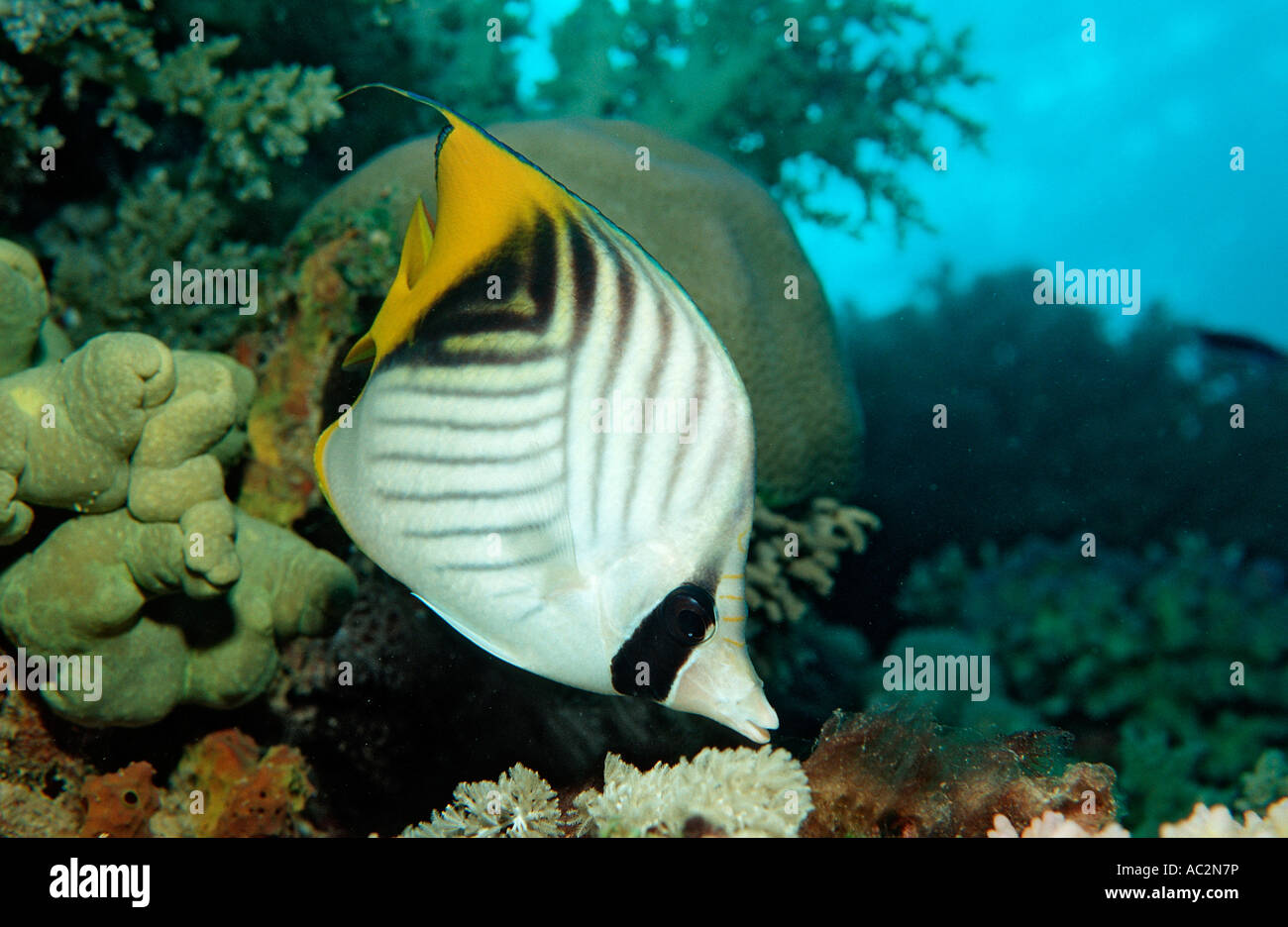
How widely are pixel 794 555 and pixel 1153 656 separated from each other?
195 cm

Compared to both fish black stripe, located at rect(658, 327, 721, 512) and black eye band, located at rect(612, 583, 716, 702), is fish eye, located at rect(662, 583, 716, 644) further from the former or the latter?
fish black stripe, located at rect(658, 327, 721, 512)

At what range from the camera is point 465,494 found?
3.49 ft

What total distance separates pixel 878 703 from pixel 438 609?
1.10 meters

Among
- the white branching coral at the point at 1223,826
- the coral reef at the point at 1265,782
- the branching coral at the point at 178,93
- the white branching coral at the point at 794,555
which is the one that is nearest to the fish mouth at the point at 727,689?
the white branching coral at the point at 1223,826

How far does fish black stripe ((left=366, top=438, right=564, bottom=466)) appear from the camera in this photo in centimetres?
104

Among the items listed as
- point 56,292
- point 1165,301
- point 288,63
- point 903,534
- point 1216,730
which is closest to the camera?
point 56,292

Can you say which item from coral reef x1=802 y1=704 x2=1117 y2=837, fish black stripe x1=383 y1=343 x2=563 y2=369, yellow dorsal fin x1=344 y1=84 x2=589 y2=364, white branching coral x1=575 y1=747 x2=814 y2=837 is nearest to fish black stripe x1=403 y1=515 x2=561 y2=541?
fish black stripe x1=383 y1=343 x2=563 y2=369

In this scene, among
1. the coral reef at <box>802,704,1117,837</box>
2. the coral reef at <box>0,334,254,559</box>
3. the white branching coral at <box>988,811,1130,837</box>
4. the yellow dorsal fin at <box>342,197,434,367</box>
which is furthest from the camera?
the coral reef at <box>0,334,254,559</box>

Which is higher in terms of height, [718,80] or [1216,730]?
[718,80]

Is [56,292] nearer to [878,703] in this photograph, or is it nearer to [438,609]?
[438,609]

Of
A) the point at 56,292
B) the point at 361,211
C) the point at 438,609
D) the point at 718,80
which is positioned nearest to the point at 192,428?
the point at 361,211

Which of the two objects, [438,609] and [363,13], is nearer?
[438,609]

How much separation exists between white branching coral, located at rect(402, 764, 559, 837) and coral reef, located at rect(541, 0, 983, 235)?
3.54m
